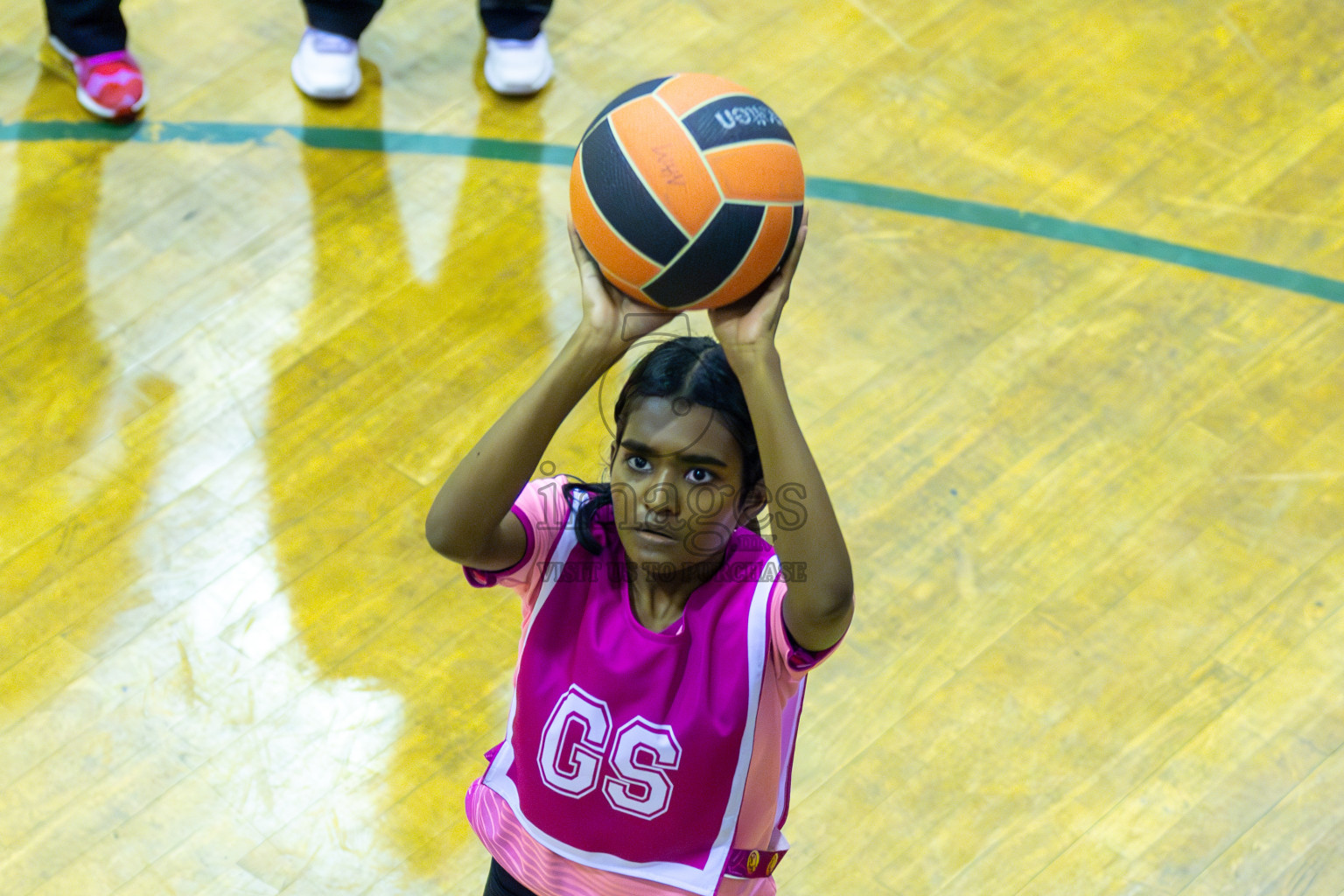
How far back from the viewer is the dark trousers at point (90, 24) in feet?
13.3

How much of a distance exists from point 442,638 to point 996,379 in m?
1.52

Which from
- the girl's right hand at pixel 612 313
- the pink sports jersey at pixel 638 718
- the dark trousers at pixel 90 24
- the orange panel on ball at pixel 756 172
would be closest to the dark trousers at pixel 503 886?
the pink sports jersey at pixel 638 718

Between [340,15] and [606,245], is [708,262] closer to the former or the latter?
[606,245]

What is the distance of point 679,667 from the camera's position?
1.85 m

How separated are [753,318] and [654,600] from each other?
0.39 m

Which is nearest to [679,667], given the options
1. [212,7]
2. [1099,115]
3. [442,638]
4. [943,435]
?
[442,638]

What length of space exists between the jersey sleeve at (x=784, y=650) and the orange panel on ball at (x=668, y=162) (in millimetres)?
507

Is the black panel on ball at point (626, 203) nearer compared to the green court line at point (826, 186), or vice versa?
the black panel on ball at point (626, 203)

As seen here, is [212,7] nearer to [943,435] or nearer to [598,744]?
[943,435]

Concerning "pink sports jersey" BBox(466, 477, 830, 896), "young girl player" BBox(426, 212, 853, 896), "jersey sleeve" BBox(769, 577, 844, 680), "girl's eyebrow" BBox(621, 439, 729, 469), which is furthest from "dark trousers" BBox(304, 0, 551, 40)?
"jersey sleeve" BBox(769, 577, 844, 680)

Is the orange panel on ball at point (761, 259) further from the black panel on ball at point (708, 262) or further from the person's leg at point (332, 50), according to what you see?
the person's leg at point (332, 50)

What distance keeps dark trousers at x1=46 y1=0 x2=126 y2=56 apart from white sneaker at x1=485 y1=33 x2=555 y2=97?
107 centimetres

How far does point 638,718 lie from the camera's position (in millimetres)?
1837

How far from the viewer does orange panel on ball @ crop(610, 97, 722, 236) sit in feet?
6.39
